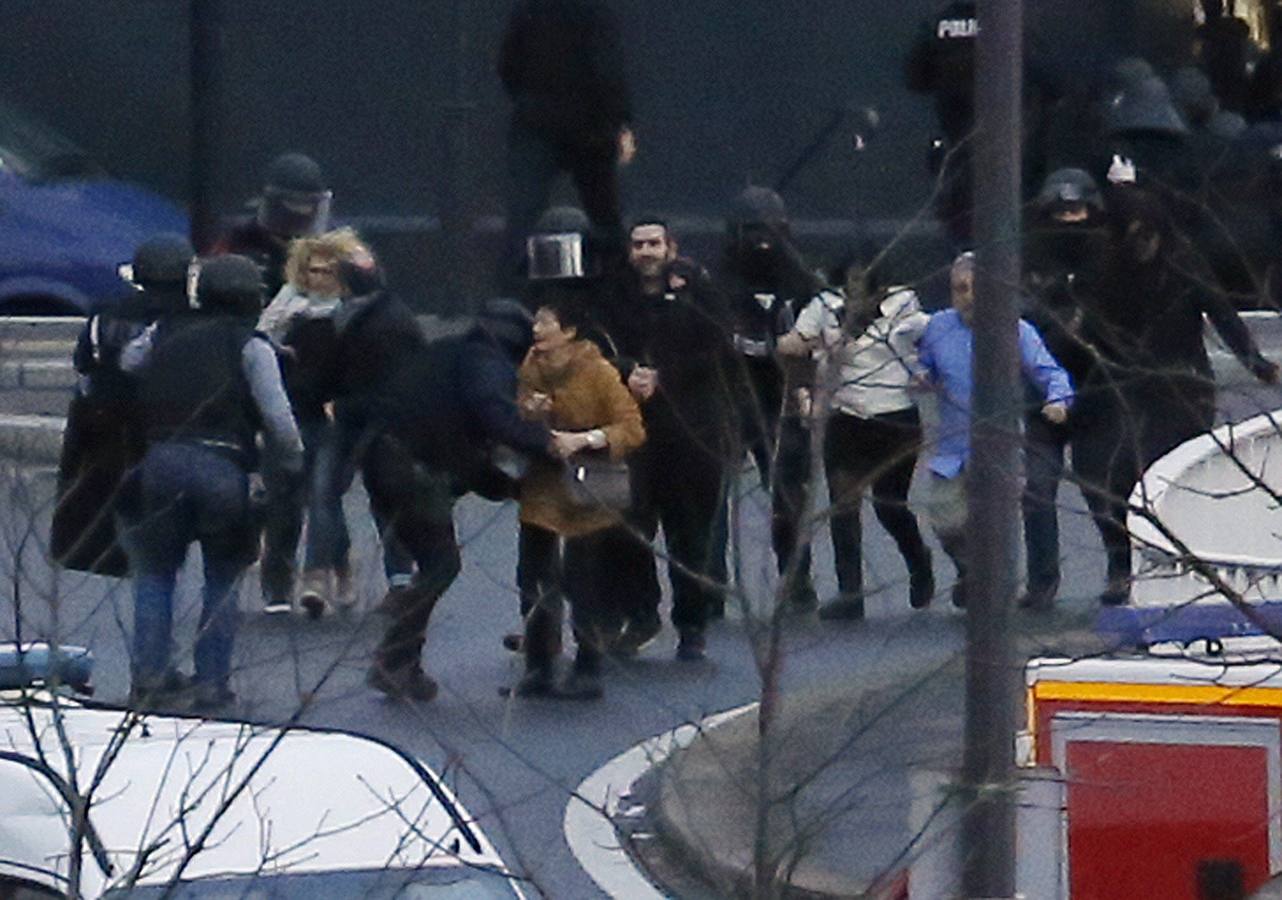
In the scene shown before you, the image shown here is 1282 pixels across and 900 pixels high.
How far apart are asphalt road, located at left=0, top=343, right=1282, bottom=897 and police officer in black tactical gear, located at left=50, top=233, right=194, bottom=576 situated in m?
0.20

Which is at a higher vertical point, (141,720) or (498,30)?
(498,30)

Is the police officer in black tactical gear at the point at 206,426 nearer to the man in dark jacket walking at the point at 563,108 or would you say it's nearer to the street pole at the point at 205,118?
the street pole at the point at 205,118

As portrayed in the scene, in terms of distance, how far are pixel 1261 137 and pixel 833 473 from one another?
5.25 m

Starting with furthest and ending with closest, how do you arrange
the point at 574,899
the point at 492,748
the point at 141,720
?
the point at 492,748 < the point at 574,899 < the point at 141,720

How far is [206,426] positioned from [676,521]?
81.9 inches

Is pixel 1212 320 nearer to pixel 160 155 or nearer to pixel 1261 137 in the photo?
pixel 1261 137

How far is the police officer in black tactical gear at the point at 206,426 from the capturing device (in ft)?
37.8

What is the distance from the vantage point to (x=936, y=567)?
48.0 feet

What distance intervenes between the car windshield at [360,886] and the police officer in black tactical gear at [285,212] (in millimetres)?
7785

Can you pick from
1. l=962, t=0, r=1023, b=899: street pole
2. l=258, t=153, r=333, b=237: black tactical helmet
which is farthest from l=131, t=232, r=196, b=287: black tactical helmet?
l=962, t=0, r=1023, b=899: street pole

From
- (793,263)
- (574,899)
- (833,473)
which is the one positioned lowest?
(574,899)

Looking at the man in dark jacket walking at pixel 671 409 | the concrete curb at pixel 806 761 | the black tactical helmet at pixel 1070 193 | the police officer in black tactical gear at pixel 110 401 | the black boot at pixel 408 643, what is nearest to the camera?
the concrete curb at pixel 806 761

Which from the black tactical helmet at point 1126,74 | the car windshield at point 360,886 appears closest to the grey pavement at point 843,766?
the car windshield at point 360,886

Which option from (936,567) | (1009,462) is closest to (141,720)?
(1009,462)
